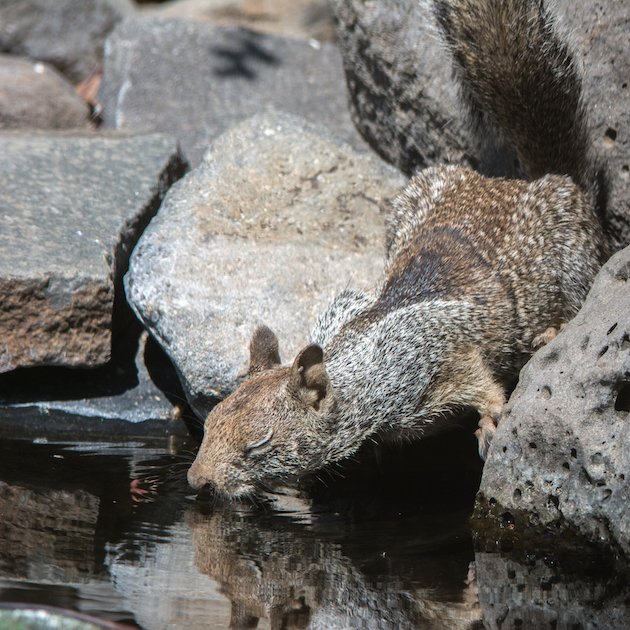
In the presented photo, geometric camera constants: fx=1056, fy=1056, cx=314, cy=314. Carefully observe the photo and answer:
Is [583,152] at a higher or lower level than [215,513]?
higher

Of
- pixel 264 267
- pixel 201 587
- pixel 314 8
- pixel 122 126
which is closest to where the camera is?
pixel 201 587

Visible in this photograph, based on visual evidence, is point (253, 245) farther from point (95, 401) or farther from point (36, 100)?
point (36, 100)

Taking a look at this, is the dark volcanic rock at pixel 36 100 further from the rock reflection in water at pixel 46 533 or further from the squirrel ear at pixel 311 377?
the squirrel ear at pixel 311 377

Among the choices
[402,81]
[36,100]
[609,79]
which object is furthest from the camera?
[36,100]

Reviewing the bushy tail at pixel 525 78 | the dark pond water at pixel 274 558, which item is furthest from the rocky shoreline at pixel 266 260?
the dark pond water at pixel 274 558

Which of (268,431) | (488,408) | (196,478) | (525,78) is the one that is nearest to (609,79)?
(525,78)

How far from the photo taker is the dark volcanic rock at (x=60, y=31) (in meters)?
12.7

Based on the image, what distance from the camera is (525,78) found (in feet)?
21.9

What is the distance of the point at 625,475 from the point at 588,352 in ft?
2.40

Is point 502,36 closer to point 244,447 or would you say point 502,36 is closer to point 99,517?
point 244,447

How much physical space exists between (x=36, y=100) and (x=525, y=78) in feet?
19.8

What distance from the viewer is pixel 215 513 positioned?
569 cm

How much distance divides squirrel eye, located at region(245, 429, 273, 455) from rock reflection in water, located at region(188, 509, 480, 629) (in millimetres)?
426

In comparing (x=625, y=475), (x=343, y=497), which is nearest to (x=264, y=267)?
(x=343, y=497)
